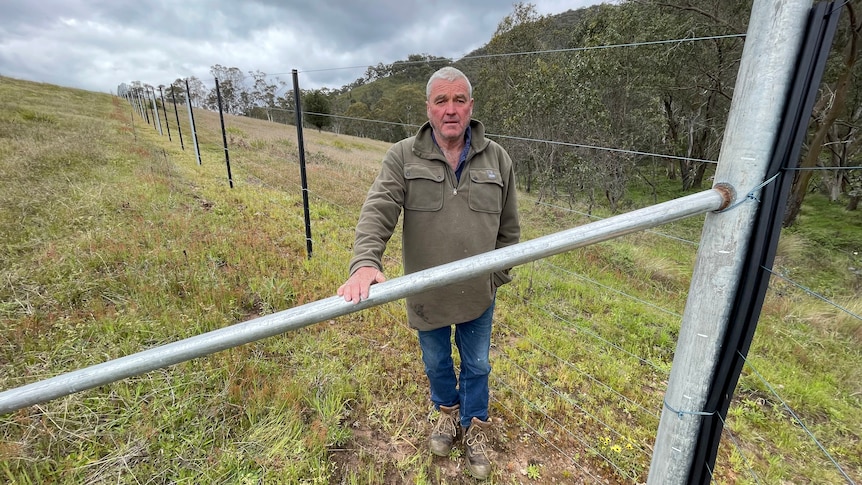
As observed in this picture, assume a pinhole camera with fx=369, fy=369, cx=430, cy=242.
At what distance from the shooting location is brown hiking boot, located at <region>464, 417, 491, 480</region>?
210cm

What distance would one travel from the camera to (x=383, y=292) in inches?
42.2

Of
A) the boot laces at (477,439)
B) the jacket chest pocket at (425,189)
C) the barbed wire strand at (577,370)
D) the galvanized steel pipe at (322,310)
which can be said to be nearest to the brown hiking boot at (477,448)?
the boot laces at (477,439)

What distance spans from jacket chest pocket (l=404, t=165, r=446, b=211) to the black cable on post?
1.17 meters

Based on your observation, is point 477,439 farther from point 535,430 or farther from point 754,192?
point 754,192

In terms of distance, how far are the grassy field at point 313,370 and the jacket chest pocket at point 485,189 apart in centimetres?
118

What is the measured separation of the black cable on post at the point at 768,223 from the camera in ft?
2.79

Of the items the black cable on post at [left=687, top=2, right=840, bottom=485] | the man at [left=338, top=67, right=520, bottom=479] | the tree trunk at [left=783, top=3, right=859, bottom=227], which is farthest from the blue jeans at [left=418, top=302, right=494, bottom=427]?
the tree trunk at [left=783, top=3, right=859, bottom=227]

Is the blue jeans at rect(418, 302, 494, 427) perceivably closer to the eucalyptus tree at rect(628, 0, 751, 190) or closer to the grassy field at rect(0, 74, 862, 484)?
the grassy field at rect(0, 74, 862, 484)

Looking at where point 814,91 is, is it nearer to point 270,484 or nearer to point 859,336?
point 270,484

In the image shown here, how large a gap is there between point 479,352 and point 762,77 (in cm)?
168

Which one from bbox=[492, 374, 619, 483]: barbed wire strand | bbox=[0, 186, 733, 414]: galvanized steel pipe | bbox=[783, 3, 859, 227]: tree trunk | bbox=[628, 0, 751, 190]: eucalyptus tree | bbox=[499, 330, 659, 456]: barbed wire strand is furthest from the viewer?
bbox=[628, 0, 751, 190]: eucalyptus tree

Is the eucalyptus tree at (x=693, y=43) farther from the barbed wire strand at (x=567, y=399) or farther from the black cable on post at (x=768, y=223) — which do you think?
the black cable on post at (x=768, y=223)

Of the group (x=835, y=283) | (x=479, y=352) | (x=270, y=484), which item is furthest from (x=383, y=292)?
(x=835, y=283)

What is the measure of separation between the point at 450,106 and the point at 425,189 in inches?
16.0
